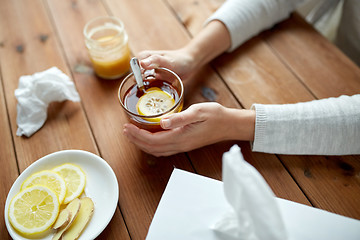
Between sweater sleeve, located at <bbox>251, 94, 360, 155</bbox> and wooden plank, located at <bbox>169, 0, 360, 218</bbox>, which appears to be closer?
sweater sleeve, located at <bbox>251, 94, 360, 155</bbox>

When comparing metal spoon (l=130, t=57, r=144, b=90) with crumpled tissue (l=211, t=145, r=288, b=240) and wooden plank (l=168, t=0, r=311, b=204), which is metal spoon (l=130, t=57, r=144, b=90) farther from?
crumpled tissue (l=211, t=145, r=288, b=240)

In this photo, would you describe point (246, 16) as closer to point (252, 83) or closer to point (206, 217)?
point (252, 83)

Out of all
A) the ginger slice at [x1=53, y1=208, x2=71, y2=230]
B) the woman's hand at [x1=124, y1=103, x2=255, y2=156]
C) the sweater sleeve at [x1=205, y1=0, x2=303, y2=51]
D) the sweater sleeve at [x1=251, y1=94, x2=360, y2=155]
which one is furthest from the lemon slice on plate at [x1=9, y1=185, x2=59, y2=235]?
the sweater sleeve at [x1=205, y1=0, x2=303, y2=51]

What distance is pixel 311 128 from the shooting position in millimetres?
766

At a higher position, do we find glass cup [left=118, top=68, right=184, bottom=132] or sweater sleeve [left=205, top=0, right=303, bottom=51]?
sweater sleeve [left=205, top=0, right=303, bottom=51]

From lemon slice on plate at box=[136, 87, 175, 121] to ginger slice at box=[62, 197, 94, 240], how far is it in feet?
0.79

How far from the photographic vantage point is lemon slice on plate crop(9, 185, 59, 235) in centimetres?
66

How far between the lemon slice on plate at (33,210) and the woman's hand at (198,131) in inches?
9.0

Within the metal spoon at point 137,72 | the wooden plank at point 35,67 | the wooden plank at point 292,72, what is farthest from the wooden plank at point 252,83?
the wooden plank at point 35,67

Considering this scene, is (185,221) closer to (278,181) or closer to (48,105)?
(278,181)

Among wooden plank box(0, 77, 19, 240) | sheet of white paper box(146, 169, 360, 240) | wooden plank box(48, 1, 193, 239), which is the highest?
sheet of white paper box(146, 169, 360, 240)

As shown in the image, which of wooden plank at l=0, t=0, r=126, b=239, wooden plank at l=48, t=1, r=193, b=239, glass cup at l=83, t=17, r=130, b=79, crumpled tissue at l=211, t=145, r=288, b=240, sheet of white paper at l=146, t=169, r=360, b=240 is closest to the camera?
crumpled tissue at l=211, t=145, r=288, b=240

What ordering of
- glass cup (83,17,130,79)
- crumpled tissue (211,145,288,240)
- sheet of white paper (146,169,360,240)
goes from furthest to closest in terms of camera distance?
glass cup (83,17,130,79)
sheet of white paper (146,169,360,240)
crumpled tissue (211,145,288,240)

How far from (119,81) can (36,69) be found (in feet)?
0.93
